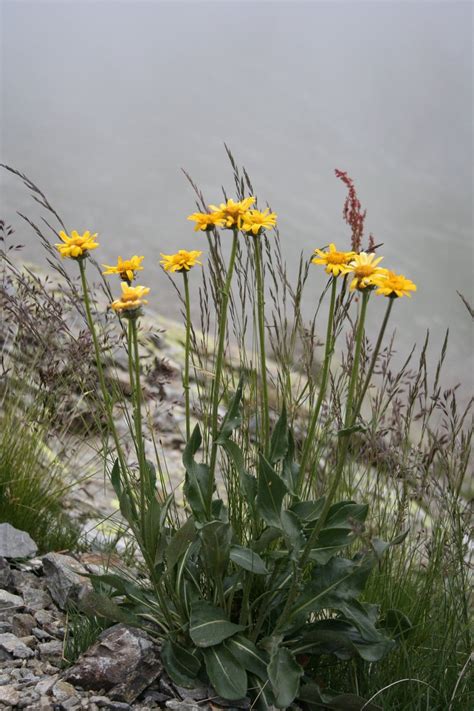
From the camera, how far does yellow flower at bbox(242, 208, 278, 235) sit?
1.35 meters

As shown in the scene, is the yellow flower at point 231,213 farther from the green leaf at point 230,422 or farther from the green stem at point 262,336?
the green leaf at point 230,422

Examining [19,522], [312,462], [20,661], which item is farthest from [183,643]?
[19,522]

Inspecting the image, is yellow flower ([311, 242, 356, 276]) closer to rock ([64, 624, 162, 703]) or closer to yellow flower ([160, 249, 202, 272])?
yellow flower ([160, 249, 202, 272])

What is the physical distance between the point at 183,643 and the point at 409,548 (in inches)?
29.2

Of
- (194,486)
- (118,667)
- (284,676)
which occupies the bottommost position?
(118,667)

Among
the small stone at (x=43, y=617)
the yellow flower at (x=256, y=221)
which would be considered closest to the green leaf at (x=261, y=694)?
the small stone at (x=43, y=617)

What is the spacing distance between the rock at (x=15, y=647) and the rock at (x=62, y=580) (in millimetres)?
184

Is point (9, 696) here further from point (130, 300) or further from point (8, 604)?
point (130, 300)

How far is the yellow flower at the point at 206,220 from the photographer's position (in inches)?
52.0

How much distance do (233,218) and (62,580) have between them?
108 cm

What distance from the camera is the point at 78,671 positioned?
1.50 metres

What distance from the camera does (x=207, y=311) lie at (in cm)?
179

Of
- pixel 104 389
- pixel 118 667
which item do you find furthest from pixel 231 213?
pixel 118 667

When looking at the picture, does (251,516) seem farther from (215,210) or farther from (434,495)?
(215,210)
